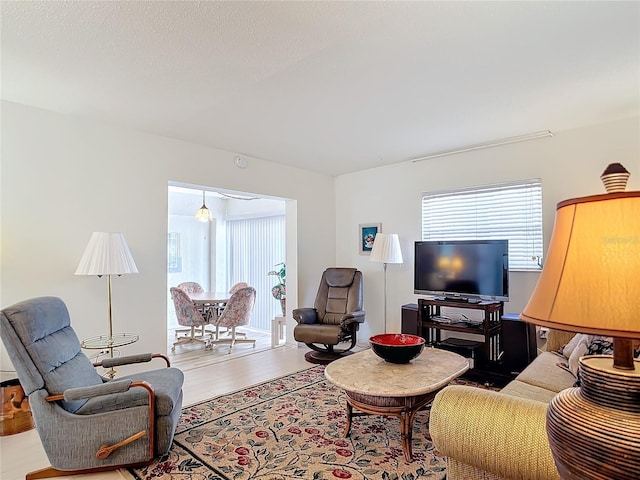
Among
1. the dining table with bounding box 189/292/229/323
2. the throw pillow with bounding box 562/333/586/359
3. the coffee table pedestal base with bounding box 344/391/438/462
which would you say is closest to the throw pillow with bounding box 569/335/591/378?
the throw pillow with bounding box 562/333/586/359

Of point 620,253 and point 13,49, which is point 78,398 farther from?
point 620,253

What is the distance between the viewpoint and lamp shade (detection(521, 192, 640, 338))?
74 centimetres

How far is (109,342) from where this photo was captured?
2959mm

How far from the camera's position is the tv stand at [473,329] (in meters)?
3.56

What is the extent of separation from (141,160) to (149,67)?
1.47 m

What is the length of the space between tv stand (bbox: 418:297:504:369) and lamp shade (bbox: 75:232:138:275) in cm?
298

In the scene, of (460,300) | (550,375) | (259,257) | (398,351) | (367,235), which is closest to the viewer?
(550,375)

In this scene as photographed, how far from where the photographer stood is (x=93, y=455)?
2.08 meters

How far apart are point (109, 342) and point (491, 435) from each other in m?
2.84

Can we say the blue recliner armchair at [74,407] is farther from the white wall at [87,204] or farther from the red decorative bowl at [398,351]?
the red decorative bowl at [398,351]

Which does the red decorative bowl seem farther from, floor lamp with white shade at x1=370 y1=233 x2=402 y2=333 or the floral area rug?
floor lamp with white shade at x1=370 y1=233 x2=402 y2=333

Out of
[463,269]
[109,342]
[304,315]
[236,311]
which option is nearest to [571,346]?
[463,269]

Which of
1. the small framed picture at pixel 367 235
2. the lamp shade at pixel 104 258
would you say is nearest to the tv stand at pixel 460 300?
the small framed picture at pixel 367 235

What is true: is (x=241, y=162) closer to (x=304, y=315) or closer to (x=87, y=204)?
(x=87, y=204)
